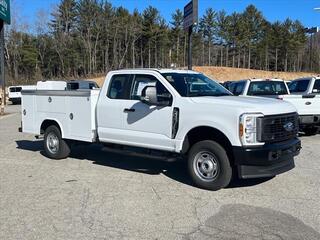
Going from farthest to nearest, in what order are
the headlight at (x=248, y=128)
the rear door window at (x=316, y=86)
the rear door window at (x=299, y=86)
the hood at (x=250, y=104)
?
1. the rear door window at (x=299, y=86)
2. the rear door window at (x=316, y=86)
3. the hood at (x=250, y=104)
4. the headlight at (x=248, y=128)

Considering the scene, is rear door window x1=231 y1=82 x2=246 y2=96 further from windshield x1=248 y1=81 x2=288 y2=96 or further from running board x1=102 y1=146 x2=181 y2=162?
running board x1=102 y1=146 x2=181 y2=162

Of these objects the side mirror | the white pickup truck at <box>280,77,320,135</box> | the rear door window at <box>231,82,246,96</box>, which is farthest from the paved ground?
the rear door window at <box>231,82,246,96</box>

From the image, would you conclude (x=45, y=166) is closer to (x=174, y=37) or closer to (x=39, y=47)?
(x=39, y=47)

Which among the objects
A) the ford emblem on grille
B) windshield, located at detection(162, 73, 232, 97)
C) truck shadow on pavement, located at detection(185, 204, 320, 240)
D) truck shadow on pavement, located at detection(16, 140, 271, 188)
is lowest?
truck shadow on pavement, located at detection(185, 204, 320, 240)

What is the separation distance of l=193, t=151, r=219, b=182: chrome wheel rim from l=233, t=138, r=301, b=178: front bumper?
44 centimetres

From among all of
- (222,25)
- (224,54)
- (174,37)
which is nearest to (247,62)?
(224,54)

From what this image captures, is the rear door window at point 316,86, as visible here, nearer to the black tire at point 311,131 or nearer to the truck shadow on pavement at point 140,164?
the black tire at point 311,131

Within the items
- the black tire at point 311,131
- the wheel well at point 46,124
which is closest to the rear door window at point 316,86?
the black tire at point 311,131

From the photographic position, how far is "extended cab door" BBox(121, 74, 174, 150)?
27.2ft

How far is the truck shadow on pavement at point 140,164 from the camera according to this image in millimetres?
8391

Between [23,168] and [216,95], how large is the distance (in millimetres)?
4461

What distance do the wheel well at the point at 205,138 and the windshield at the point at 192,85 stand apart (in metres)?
0.72

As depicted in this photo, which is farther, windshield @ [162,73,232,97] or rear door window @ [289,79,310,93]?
rear door window @ [289,79,310,93]

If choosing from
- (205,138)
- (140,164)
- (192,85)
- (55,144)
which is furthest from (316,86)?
(55,144)
